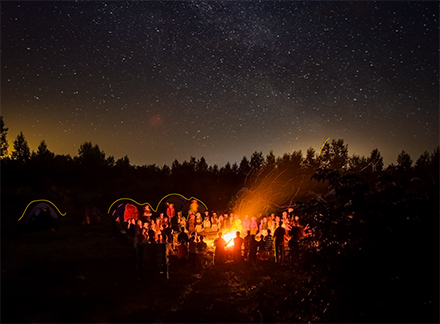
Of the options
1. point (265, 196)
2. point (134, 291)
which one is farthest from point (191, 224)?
point (265, 196)

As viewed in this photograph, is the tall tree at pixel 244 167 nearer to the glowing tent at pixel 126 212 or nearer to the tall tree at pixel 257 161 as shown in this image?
the tall tree at pixel 257 161

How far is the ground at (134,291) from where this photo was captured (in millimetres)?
7387

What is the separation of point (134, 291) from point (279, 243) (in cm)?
588

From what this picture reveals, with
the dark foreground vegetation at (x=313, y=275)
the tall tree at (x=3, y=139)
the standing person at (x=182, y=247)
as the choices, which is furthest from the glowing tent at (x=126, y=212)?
the tall tree at (x=3, y=139)

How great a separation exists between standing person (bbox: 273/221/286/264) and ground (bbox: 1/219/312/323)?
0.43 meters

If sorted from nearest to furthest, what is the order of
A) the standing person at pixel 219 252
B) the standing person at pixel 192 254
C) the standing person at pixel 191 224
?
the standing person at pixel 192 254
the standing person at pixel 219 252
the standing person at pixel 191 224

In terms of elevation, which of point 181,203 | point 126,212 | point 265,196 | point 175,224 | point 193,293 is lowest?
point 193,293

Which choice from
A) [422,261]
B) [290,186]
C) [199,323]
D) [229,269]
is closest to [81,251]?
[229,269]

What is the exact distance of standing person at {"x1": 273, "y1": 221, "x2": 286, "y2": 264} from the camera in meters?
13.1

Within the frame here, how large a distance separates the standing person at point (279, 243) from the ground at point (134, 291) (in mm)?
426

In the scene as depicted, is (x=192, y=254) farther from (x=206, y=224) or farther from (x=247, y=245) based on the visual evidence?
(x=206, y=224)

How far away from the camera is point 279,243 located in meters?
13.2

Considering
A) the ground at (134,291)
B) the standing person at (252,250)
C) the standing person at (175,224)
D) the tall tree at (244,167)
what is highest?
the tall tree at (244,167)

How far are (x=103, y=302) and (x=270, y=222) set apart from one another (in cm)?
1236
